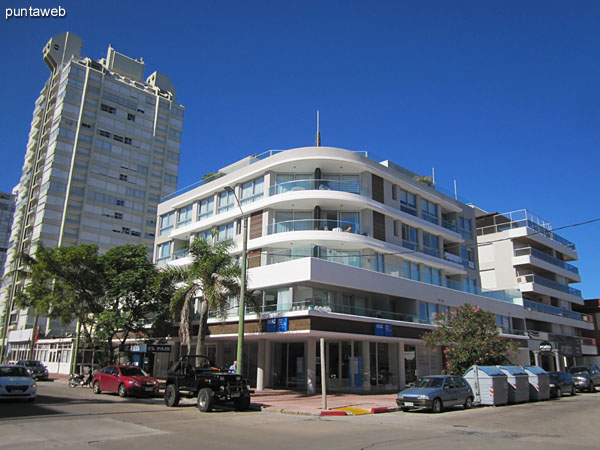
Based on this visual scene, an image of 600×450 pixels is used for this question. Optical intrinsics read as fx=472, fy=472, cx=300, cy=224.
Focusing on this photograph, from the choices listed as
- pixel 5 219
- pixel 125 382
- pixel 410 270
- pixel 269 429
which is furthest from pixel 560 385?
pixel 5 219

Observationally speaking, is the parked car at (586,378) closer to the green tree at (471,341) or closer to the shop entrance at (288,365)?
the green tree at (471,341)

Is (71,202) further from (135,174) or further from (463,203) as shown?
(463,203)

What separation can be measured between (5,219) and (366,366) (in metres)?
133

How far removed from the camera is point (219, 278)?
25.7 meters

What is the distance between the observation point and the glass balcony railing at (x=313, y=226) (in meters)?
30.5

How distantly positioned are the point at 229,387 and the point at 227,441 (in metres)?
6.86

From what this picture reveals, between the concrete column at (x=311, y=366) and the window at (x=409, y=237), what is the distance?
39.5ft

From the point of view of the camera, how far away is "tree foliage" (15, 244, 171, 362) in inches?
1170

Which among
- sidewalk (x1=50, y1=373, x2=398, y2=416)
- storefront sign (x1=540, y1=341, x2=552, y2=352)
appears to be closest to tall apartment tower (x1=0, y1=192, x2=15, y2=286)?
sidewalk (x1=50, y1=373, x2=398, y2=416)

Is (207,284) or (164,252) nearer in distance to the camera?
(207,284)

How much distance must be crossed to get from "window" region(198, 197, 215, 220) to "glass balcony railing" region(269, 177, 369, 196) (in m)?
8.06

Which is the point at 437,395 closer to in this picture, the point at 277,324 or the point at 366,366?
the point at 277,324

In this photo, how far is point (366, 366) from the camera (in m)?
28.5

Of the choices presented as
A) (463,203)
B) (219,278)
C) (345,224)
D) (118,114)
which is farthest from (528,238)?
(118,114)
